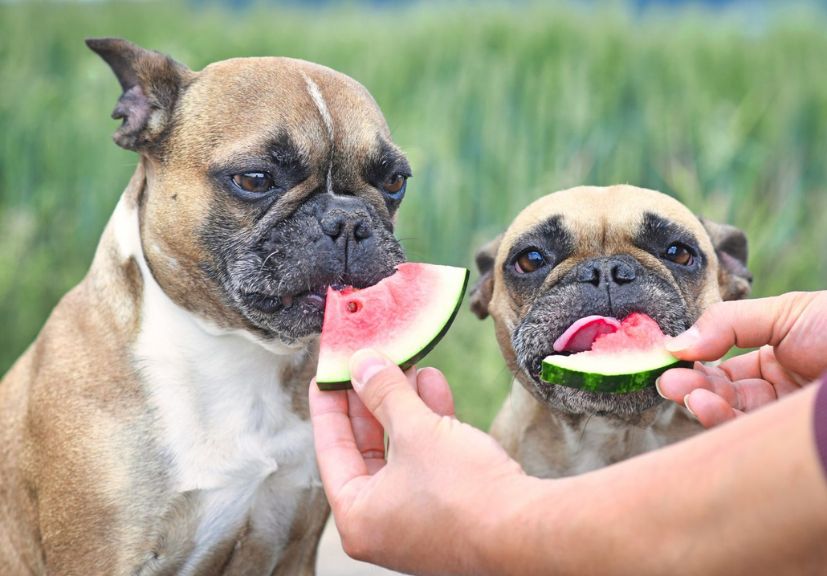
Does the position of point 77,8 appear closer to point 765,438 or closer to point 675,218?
point 675,218

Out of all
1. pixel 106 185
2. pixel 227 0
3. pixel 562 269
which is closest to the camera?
pixel 562 269

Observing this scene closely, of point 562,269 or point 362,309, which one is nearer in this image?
point 362,309

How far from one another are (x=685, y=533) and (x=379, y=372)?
3.39 ft

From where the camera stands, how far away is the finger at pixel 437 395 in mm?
3051

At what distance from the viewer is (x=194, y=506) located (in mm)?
3584

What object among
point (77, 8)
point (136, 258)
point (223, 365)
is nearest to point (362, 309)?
point (223, 365)

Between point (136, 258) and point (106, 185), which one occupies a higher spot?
point (136, 258)

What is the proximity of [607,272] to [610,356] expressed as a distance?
1.56 ft

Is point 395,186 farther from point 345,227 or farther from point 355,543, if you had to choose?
point 355,543

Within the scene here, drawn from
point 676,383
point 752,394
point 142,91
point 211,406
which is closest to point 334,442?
point 211,406

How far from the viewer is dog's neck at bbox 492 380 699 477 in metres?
4.10

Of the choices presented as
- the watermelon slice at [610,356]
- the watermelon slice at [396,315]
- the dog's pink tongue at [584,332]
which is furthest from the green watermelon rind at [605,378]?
the watermelon slice at [396,315]

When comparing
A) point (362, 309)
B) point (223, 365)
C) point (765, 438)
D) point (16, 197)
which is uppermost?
point (765, 438)

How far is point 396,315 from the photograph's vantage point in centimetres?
343
